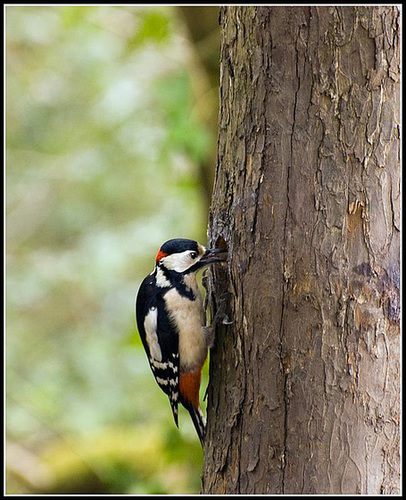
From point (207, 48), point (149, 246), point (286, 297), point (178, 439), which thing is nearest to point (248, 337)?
point (286, 297)

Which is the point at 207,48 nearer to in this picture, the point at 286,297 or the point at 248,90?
the point at 248,90

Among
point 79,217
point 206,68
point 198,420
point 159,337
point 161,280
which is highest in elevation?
point 206,68

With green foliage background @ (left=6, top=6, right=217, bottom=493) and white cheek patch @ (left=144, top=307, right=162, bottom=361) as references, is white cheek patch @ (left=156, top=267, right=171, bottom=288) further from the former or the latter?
green foliage background @ (left=6, top=6, right=217, bottom=493)

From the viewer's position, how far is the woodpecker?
2.55m

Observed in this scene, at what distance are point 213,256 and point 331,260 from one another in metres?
0.51

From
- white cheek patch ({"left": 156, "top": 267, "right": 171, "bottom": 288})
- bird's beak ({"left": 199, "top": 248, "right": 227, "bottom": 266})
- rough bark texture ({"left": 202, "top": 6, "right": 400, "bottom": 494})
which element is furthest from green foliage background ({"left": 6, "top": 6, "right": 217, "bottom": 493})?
rough bark texture ({"left": 202, "top": 6, "right": 400, "bottom": 494})

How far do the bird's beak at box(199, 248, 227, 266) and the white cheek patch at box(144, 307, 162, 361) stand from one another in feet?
1.15

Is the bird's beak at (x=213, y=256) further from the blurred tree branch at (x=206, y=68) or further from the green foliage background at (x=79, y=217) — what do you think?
the green foliage background at (x=79, y=217)

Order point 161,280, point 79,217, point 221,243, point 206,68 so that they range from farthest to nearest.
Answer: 1. point 79,217
2. point 206,68
3. point 161,280
4. point 221,243

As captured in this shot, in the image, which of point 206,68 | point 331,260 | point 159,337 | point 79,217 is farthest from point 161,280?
point 79,217

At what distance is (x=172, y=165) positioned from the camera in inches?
191

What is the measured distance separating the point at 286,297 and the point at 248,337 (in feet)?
0.64

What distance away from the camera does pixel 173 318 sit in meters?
2.57

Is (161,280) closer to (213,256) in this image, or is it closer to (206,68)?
(213,256)
